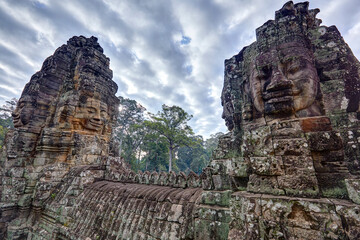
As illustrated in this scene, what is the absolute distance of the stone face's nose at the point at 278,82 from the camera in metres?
2.03

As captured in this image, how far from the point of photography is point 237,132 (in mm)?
3203

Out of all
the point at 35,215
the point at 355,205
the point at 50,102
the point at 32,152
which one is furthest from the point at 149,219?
the point at 50,102

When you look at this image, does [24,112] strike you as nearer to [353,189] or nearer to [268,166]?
[268,166]

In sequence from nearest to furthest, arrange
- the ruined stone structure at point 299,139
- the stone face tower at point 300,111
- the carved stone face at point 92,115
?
1. the ruined stone structure at point 299,139
2. the stone face tower at point 300,111
3. the carved stone face at point 92,115

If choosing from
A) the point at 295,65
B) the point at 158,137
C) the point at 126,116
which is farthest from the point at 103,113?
the point at 126,116

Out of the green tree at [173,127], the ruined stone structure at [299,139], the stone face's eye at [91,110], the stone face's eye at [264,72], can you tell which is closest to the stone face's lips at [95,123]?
the stone face's eye at [91,110]

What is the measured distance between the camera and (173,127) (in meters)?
23.3

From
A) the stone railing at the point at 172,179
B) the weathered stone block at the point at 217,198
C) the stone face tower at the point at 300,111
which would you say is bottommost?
the weathered stone block at the point at 217,198

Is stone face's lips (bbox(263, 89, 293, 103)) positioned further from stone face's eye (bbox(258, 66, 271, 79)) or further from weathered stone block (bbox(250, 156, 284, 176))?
weathered stone block (bbox(250, 156, 284, 176))

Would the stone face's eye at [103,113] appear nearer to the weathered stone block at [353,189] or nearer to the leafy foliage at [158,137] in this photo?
the weathered stone block at [353,189]

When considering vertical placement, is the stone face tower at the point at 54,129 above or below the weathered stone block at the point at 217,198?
above

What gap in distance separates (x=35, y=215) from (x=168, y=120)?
18801 mm

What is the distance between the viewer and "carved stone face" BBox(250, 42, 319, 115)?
2.01m

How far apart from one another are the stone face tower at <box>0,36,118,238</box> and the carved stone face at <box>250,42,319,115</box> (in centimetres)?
490
